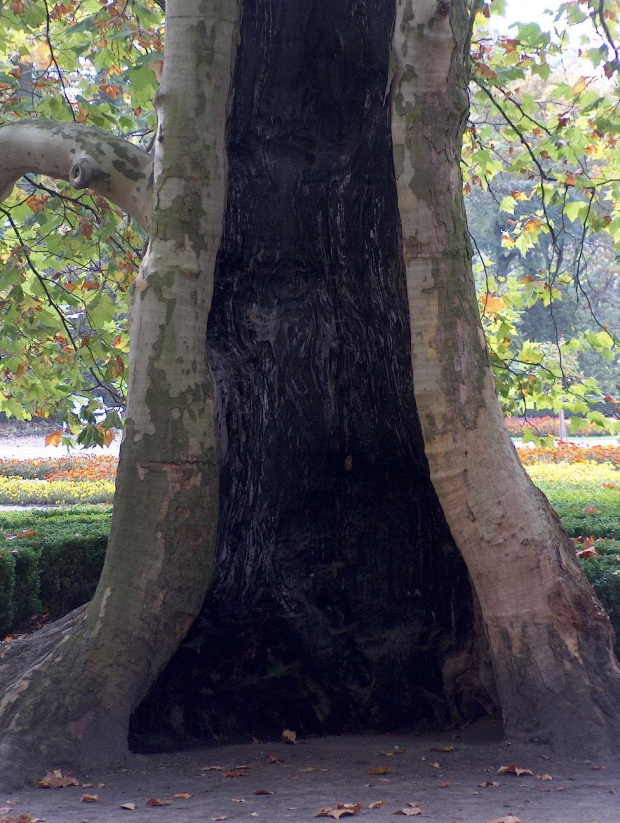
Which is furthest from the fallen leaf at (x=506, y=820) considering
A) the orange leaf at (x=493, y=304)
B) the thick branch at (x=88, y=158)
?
the orange leaf at (x=493, y=304)

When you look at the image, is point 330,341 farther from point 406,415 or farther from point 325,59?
point 325,59

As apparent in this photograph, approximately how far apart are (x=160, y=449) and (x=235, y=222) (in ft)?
4.25

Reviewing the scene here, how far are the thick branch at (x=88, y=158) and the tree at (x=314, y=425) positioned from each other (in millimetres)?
29

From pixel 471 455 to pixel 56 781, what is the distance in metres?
2.26

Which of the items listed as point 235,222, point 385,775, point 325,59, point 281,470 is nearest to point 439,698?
point 385,775

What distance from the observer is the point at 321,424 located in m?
4.51

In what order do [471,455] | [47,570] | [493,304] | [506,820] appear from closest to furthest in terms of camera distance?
[506,820]
[471,455]
[47,570]
[493,304]

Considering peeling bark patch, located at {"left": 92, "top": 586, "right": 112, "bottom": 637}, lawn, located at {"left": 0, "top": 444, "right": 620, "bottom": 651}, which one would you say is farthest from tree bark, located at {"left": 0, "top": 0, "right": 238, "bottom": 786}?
lawn, located at {"left": 0, "top": 444, "right": 620, "bottom": 651}

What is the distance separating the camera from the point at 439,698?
4480 mm

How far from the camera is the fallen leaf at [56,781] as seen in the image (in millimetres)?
3535

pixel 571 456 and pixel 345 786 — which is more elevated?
pixel 571 456

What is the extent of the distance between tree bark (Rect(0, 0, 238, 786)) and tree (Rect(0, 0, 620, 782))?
0.5 inches

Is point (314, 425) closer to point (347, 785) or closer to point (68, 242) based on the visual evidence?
point (347, 785)

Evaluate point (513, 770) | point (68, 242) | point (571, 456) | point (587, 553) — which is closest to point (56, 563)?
point (68, 242)
